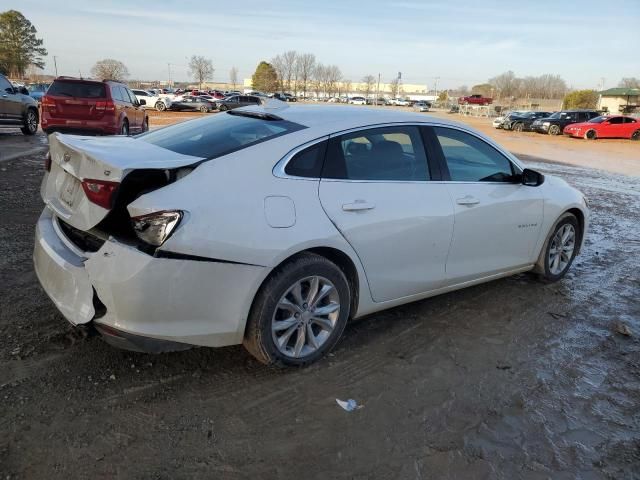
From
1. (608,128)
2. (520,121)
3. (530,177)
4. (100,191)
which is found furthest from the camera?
(520,121)

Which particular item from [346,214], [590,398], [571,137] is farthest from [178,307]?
[571,137]

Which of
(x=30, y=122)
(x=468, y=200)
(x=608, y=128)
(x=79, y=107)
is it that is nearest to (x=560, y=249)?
(x=468, y=200)

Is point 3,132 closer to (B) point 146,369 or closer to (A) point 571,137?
(B) point 146,369

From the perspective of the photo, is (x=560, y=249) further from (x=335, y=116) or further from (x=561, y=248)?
(x=335, y=116)

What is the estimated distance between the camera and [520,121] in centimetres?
3756

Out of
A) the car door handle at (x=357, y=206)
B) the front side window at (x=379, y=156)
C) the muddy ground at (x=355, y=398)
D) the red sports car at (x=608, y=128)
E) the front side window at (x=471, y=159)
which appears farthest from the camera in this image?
the red sports car at (x=608, y=128)

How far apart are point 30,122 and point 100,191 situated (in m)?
16.0

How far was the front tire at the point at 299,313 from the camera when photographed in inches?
121

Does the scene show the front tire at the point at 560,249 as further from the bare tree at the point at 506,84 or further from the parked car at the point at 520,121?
the bare tree at the point at 506,84

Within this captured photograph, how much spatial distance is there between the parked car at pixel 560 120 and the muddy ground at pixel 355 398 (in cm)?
3344

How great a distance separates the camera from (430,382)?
10.9 ft

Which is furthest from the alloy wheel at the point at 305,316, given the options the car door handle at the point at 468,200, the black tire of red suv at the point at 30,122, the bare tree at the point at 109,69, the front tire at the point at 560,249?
the bare tree at the point at 109,69

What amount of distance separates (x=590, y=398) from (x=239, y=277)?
2307 mm

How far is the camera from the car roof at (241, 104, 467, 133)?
3.54 metres
